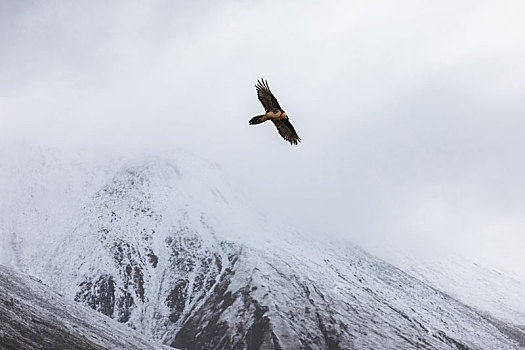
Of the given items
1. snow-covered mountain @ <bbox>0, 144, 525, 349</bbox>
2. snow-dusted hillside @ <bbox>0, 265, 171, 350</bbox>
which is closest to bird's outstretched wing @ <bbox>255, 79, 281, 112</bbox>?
snow-dusted hillside @ <bbox>0, 265, 171, 350</bbox>

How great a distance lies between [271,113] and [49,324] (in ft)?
129

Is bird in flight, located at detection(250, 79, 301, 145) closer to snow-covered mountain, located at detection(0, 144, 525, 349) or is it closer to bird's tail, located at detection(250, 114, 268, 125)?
bird's tail, located at detection(250, 114, 268, 125)

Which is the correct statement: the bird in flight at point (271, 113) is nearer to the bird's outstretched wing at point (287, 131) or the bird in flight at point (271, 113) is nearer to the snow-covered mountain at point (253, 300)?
the bird's outstretched wing at point (287, 131)

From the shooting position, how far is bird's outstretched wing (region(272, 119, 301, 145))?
2306cm

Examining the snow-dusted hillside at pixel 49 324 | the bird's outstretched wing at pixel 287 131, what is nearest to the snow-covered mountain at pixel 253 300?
the snow-dusted hillside at pixel 49 324

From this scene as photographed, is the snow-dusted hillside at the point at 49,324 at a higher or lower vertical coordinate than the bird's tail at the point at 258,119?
lower

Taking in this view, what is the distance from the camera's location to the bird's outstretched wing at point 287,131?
2306cm

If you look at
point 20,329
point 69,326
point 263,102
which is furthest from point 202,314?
point 263,102

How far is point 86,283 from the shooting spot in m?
182

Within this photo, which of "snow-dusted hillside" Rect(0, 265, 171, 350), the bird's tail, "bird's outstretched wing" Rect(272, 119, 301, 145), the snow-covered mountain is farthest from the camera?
the snow-covered mountain

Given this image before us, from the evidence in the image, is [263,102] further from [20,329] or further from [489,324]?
[489,324]

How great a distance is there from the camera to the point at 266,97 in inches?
889

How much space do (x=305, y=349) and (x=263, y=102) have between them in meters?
127

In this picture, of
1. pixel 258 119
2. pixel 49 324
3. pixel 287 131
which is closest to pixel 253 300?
pixel 49 324
